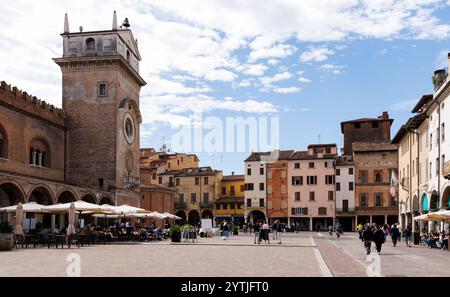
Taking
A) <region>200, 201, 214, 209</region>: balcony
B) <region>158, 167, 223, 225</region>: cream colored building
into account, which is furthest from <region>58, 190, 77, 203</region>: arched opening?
<region>158, 167, 223, 225</region>: cream colored building

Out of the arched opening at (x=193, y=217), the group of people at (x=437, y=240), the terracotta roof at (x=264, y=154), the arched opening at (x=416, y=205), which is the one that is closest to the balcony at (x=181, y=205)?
the arched opening at (x=193, y=217)

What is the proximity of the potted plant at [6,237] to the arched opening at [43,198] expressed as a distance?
1176cm

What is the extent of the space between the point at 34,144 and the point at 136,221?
13.7 m

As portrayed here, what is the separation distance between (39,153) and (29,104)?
13.7ft

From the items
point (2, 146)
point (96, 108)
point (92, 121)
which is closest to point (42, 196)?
point (2, 146)

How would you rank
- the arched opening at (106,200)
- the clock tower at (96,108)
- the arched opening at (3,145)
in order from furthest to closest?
the clock tower at (96,108) < the arched opening at (106,200) < the arched opening at (3,145)

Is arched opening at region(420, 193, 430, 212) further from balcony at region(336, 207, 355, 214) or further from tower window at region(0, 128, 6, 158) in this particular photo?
balcony at region(336, 207, 355, 214)

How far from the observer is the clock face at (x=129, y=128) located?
51.9 meters

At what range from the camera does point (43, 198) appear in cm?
3953

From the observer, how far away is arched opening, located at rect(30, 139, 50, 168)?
4331cm

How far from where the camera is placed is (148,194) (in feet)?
214

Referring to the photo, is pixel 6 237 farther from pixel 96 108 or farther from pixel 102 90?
pixel 102 90

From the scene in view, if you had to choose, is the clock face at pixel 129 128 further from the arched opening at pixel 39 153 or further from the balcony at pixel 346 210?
the balcony at pixel 346 210
